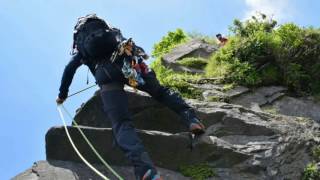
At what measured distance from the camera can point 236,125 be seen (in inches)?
423

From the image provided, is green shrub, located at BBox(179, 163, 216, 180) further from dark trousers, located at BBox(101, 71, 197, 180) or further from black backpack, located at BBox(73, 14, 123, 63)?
black backpack, located at BBox(73, 14, 123, 63)

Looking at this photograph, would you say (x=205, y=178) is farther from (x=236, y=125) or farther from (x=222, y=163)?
(x=236, y=125)

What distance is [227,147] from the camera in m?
9.84

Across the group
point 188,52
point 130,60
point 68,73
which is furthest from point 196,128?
point 188,52

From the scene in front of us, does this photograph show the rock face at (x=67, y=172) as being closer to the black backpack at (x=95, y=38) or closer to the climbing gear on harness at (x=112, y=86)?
the climbing gear on harness at (x=112, y=86)

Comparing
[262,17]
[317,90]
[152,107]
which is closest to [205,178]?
[152,107]

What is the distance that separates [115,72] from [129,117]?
94 centimetres

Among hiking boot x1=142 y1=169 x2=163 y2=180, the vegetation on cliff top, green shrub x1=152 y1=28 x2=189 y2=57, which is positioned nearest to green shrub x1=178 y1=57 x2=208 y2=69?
the vegetation on cliff top

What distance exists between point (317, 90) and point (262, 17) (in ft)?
13.7

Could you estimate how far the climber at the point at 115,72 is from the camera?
871cm

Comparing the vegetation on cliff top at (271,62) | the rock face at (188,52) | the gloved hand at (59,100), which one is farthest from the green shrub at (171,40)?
the gloved hand at (59,100)

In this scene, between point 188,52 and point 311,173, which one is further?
point 188,52

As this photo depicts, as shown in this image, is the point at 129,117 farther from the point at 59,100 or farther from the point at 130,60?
the point at 59,100

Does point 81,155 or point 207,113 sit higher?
point 207,113
